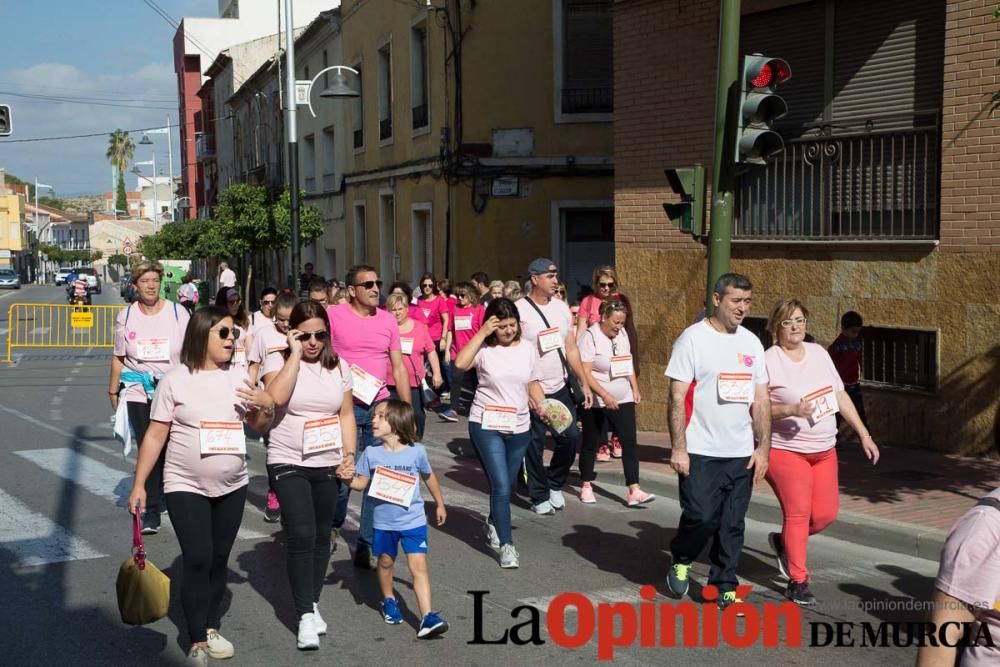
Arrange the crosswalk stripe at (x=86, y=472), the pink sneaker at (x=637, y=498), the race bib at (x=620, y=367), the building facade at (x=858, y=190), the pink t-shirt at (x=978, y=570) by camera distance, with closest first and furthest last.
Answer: the pink t-shirt at (x=978, y=570) → the race bib at (x=620, y=367) → the pink sneaker at (x=637, y=498) → the crosswalk stripe at (x=86, y=472) → the building facade at (x=858, y=190)

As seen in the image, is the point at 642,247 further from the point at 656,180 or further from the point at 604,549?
the point at 604,549

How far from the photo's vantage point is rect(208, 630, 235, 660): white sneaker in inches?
221

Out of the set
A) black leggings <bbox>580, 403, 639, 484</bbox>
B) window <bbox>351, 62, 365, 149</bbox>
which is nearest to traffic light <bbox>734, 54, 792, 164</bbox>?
black leggings <bbox>580, 403, 639, 484</bbox>

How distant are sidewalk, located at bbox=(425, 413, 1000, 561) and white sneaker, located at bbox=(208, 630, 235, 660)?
454 cm

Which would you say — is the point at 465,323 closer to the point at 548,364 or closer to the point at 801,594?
the point at 548,364

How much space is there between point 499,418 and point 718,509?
1.66 m

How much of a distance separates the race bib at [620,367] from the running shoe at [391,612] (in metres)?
3.48

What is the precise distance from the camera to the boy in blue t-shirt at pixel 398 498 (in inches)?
234

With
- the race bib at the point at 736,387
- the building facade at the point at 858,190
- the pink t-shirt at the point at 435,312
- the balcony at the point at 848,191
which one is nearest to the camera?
the race bib at the point at 736,387

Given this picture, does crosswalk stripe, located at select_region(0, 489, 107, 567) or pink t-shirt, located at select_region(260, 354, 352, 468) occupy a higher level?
pink t-shirt, located at select_region(260, 354, 352, 468)

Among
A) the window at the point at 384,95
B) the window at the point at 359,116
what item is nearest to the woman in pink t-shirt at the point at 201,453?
the window at the point at 384,95

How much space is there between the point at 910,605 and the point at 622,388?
3176 mm

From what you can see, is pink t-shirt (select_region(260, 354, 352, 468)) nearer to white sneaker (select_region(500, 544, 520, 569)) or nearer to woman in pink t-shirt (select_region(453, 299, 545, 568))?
woman in pink t-shirt (select_region(453, 299, 545, 568))

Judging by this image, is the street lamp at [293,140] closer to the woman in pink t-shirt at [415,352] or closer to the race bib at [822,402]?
the woman in pink t-shirt at [415,352]
